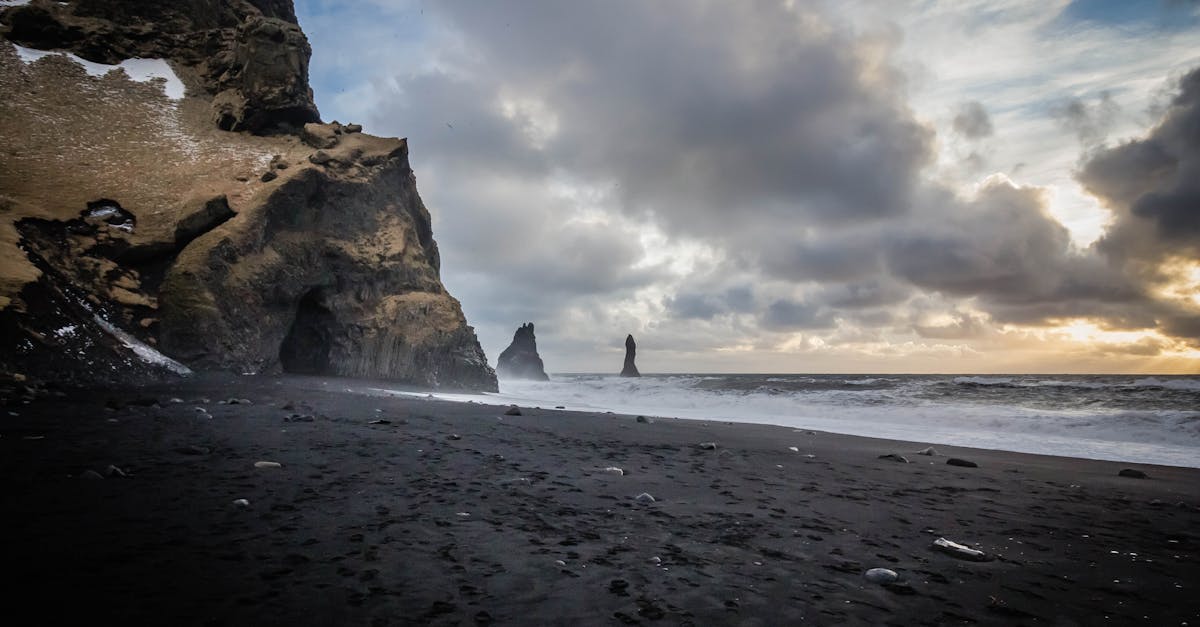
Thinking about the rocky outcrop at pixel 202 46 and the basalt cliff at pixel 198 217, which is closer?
the basalt cliff at pixel 198 217

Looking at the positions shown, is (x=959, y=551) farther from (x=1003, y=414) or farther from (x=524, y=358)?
(x=524, y=358)

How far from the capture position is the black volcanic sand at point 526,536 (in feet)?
8.70

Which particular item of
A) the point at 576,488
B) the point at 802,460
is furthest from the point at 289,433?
the point at 802,460

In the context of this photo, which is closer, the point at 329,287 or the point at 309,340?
the point at 329,287

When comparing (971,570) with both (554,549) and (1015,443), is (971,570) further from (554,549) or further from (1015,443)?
(1015,443)

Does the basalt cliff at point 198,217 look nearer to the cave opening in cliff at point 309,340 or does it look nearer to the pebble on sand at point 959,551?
the cave opening in cliff at point 309,340

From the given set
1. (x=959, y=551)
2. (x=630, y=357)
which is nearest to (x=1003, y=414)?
(x=959, y=551)

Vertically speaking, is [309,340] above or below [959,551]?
above

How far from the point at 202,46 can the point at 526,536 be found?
1587 inches

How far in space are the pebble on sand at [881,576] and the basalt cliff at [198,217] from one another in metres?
15.1

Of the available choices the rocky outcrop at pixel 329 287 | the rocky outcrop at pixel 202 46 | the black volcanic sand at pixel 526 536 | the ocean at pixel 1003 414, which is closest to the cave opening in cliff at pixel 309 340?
the rocky outcrop at pixel 329 287

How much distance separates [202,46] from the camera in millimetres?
31406

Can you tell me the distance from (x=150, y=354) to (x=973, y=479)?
64.4 ft

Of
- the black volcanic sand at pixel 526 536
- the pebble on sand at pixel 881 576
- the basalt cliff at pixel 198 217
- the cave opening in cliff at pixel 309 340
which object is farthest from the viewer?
the cave opening in cliff at pixel 309 340
